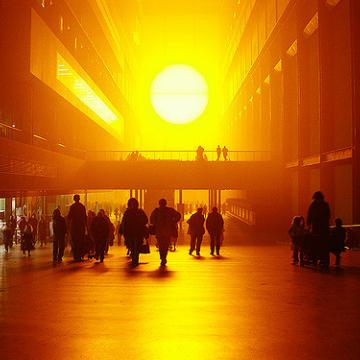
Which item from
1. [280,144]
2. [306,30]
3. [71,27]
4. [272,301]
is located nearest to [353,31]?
[306,30]

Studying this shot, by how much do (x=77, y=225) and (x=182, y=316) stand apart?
22.7 ft

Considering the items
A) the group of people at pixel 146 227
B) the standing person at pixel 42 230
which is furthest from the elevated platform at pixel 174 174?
the group of people at pixel 146 227

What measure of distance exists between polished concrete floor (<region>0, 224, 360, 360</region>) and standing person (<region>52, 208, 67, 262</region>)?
11.2 feet

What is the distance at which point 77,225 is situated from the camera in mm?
11820

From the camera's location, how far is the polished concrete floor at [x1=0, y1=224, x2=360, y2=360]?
428 centimetres

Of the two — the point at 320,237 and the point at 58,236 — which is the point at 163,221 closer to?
the point at 58,236

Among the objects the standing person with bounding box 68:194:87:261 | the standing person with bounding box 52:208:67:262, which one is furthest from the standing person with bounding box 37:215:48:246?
the standing person with bounding box 68:194:87:261

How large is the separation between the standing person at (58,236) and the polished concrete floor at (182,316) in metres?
3.40

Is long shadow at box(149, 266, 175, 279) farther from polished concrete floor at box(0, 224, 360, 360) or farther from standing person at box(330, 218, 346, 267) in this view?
standing person at box(330, 218, 346, 267)

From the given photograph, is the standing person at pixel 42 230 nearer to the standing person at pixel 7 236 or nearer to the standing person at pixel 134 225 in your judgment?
the standing person at pixel 7 236

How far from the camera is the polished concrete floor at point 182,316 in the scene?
4.28 meters

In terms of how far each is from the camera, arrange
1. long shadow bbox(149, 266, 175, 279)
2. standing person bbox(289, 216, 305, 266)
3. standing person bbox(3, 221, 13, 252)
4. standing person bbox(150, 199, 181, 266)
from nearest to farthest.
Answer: long shadow bbox(149, 266, 175, 279), standing person bbox(289, 216, 305, 266), standing person bbox(150, 199, 181, 266), standing person bbox(3, 221, 13, 252)

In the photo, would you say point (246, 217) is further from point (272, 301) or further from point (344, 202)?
point (272, 301)

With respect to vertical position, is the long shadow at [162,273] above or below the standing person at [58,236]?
below
